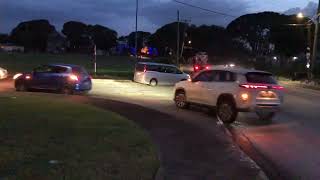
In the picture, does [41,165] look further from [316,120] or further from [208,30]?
[208,30]

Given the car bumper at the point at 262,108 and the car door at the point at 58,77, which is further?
the car door at the point at 58,77

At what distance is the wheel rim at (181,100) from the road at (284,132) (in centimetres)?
28

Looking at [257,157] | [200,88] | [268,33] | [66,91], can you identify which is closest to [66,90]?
[66,91]

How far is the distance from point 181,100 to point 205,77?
1.93 metres

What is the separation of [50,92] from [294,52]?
105 m

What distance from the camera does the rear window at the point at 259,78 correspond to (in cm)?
1967

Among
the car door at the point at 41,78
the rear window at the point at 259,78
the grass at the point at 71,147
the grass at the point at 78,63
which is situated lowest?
the grass at the point at 78,63

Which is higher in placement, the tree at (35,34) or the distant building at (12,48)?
the tree at (35,34)

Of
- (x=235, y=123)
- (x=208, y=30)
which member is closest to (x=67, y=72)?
(x=235, y=123)

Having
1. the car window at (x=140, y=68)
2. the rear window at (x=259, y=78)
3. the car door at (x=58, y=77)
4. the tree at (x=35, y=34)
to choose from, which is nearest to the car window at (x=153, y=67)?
the car window at (x=140, y=68)

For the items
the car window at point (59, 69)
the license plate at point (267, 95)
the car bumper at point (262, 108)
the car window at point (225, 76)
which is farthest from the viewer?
the car window at point (59, 69)

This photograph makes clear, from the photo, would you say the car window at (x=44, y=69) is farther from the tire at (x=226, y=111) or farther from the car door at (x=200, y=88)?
the tire at (x=226, y=111)

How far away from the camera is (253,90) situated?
19391 mm

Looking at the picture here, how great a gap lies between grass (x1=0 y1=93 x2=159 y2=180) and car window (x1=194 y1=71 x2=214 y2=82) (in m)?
4.77
